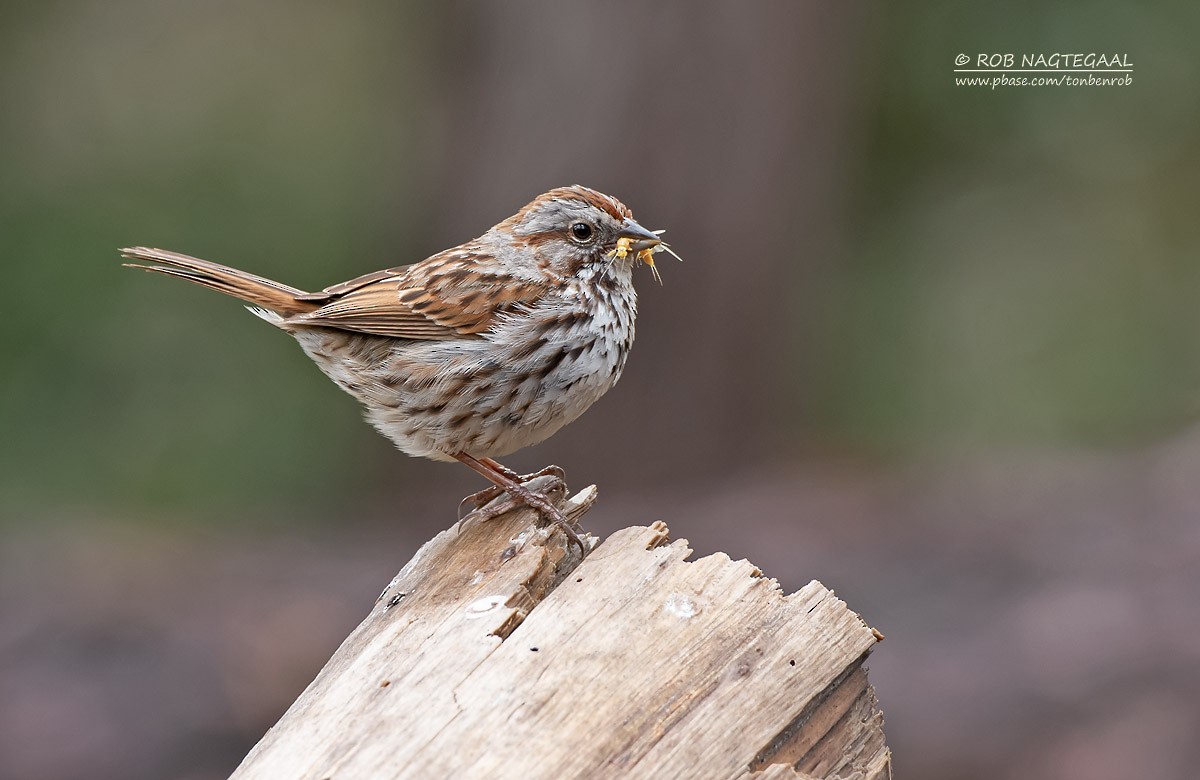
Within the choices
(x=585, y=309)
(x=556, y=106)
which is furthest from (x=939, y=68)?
(x=585, y=309)

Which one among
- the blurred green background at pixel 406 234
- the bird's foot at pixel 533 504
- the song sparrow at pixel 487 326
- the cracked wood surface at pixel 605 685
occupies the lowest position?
the cracked wood surface at pixel 605 685

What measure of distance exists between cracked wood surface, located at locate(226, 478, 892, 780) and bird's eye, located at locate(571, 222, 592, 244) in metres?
1.52

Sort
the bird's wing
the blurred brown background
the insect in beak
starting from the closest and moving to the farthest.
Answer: the bird's wing < the insect in beak < the blurred brown background

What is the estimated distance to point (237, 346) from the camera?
10992mm

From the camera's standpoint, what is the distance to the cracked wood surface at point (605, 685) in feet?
10.0

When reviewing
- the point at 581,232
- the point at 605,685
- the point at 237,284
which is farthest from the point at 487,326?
the point at 605,685

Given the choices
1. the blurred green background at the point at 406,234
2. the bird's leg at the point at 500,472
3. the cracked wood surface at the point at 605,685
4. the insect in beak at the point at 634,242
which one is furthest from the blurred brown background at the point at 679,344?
the cracked wood surface at the point at 605,685

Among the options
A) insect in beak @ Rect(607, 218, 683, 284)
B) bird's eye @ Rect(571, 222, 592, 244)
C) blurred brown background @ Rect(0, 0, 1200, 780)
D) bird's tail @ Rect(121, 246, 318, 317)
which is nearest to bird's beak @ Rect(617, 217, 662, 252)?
insect in beak @ Rect(607, 218, 683, 284)

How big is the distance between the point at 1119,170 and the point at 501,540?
8747mm

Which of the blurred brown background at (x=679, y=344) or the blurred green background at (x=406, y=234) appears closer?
the blurred brown background at (x=679, y=344)

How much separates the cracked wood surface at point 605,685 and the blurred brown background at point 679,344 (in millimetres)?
2593

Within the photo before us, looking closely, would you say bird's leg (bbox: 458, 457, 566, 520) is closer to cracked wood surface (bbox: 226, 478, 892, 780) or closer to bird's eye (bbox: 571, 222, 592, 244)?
cracked wood surface (bbox: 226, 478, 892, 780)

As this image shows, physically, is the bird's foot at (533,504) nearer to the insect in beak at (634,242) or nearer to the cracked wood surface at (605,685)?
the cracked wood surface at (605,685)

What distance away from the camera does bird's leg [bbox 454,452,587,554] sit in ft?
13.4
